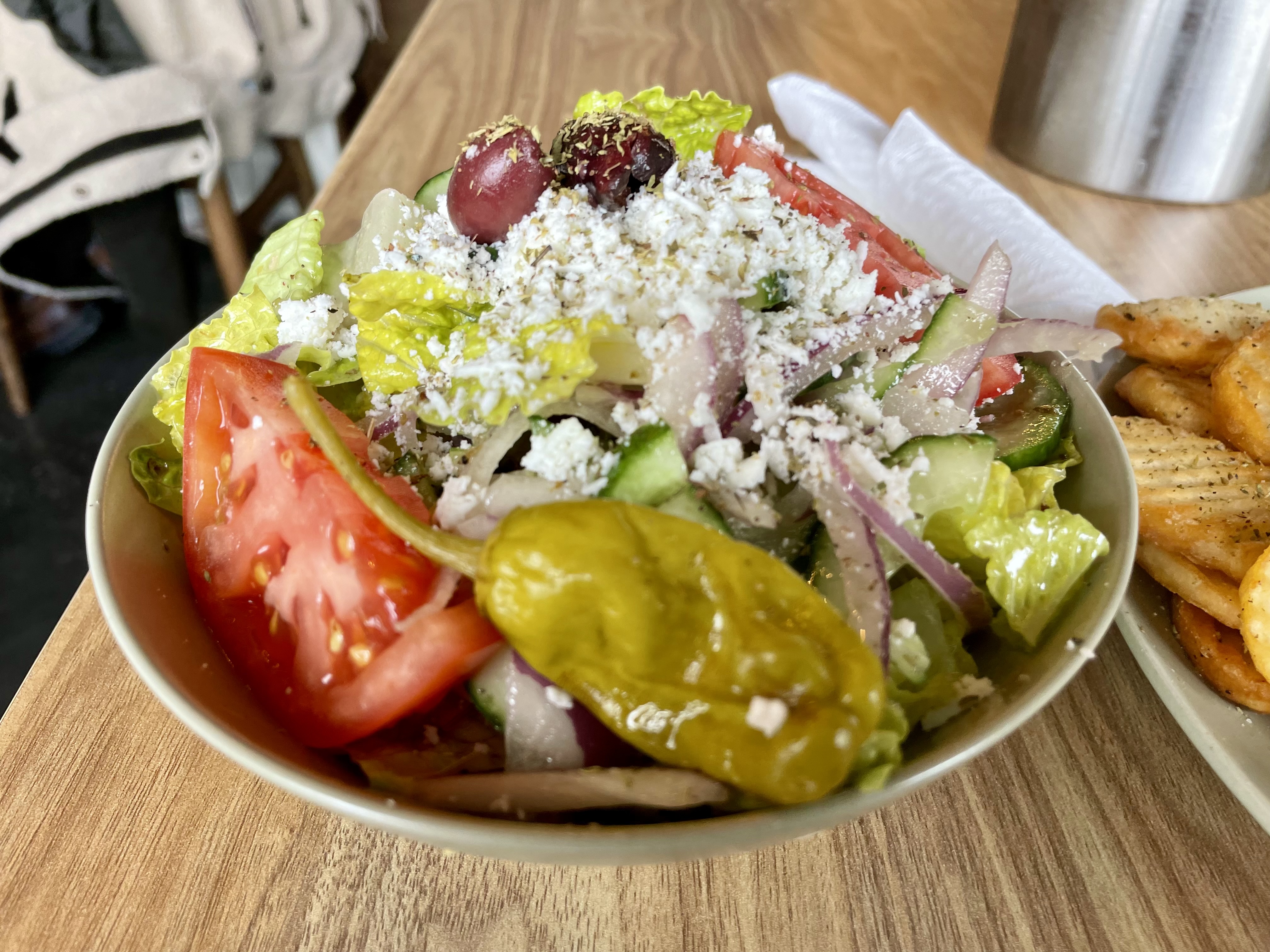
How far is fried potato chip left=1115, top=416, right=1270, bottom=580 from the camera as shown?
993mm

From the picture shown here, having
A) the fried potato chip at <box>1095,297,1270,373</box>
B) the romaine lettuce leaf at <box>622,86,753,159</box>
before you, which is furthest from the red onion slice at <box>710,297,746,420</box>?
the fried potato chip at <box>1095,297,1270,373</box>

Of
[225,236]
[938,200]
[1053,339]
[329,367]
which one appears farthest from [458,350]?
[225,236]

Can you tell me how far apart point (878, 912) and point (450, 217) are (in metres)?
0.81

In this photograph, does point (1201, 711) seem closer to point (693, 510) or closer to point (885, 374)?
point (885, 374)

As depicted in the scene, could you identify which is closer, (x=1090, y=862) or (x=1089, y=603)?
(x=1089, y=603)

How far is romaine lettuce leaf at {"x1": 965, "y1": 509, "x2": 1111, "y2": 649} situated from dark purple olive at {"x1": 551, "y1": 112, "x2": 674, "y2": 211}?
47 centimetres

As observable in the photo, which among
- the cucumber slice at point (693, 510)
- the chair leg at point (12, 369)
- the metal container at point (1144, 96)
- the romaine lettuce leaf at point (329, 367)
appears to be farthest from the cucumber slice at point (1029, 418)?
the chair leg at point (12, 369)

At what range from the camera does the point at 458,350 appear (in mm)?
789

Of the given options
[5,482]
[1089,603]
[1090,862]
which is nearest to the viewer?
[1089,603]

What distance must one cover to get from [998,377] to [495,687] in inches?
25.3

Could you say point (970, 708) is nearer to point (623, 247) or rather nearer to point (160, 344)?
point (623, 247)

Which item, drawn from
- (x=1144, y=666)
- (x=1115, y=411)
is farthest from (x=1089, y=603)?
(x=1115, y=411)

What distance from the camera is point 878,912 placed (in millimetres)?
785

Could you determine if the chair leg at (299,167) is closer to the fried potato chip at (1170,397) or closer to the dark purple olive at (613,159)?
the dark purple olive at (613,159)
